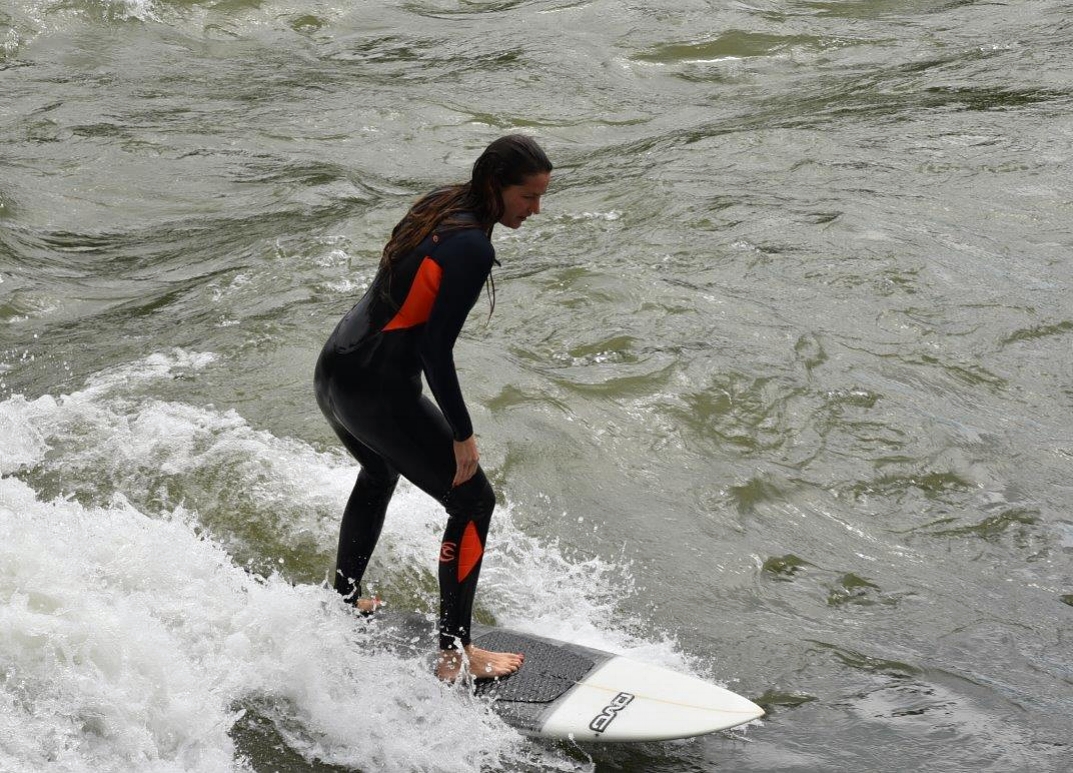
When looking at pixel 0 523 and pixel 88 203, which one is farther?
pixel 88 203

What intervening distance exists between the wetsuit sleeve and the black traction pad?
1.18 metres

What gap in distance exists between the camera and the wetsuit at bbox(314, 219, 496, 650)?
346 centimetres

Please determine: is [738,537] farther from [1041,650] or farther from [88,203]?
[88,203]

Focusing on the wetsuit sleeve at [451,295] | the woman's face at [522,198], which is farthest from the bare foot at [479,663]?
the woman's face at [522,198]

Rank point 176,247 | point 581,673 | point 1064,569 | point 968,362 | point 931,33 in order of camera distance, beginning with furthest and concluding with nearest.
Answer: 1. point 931,33
2. point 176,247
3. point 968,362
4. point 1064,569
5. point 581,673

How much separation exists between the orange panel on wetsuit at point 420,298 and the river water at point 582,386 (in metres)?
1.16

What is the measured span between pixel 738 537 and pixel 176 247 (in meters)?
5.37

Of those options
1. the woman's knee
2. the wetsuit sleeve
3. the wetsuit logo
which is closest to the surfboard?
the wetsuit logo

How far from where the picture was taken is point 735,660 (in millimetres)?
4516

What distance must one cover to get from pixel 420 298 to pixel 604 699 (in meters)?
1.51

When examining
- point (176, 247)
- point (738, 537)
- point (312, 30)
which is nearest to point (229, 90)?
point (312, 30)

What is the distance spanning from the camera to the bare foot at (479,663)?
3.99 metres

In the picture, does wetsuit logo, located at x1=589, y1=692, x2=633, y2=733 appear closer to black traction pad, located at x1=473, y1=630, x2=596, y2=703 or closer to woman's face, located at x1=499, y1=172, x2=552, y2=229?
black traction pad, located at x1=473, y1=630, x2=596, y2=703

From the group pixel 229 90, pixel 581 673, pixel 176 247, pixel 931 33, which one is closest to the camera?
pixel 581 673
